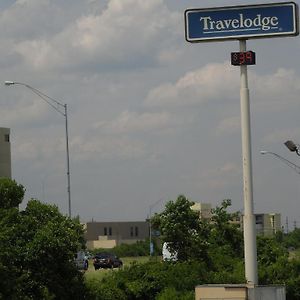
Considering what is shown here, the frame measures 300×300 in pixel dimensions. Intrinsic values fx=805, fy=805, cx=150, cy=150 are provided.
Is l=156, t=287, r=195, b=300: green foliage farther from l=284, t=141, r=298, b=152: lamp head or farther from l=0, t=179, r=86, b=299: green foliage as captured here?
l=284, t=141, r=298, b=152: lamp head

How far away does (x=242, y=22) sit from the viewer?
1681 cm

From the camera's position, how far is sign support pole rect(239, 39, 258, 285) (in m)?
16.8

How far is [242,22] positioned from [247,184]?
3382 mm

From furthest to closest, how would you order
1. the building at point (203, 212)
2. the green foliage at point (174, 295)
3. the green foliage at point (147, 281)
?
1. the building at point (203, 212)
2. the green foliage at point (147, 281)
3. the green foliage at point (174, 295)

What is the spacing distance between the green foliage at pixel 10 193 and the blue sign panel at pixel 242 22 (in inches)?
288

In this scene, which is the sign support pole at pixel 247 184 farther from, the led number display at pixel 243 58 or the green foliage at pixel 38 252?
the green foliage at pixel 38 252

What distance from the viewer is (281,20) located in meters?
16.6

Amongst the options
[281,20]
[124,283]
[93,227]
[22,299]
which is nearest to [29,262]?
[22,299]

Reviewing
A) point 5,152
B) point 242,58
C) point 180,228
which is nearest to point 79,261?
point 180,228

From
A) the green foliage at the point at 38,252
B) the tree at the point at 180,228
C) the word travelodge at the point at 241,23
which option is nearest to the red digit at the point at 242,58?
the word travelodge at the point at 241,23

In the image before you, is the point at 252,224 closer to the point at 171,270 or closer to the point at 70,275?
the point at 70,275

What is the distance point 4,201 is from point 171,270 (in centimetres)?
673

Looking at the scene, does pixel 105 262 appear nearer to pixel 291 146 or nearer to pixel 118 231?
pixel 291 146

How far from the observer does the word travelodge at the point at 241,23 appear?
16.6 meters
